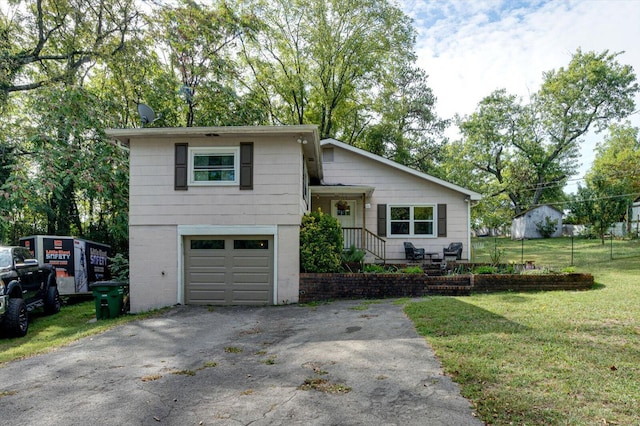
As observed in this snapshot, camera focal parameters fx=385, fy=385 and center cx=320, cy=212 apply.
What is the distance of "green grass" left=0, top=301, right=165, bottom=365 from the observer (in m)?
6.68

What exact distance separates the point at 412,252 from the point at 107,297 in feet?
32.0

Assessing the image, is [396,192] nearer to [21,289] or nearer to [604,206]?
[21,289]

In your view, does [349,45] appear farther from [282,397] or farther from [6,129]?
[282,397]

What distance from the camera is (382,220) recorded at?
14.8 meters

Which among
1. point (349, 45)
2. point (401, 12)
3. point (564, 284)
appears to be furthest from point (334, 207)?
point (401, 12)

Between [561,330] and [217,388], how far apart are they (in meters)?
4.89

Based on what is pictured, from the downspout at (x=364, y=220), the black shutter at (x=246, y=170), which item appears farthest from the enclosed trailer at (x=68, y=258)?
the downspout at (x=364, y=220)

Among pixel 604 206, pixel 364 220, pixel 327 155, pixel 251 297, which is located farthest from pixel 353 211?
pixel 604 206

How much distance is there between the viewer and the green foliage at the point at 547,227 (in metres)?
31.6

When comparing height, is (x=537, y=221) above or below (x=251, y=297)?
above

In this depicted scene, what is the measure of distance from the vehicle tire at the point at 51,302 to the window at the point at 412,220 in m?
10.9

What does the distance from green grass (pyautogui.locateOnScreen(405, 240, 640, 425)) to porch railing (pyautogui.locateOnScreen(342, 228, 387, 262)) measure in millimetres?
5536

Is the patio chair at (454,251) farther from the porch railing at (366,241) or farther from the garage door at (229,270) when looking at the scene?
the garage door at (229,270)

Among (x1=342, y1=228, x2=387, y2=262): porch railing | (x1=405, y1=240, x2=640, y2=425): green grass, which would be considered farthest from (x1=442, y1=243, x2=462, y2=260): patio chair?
(x1=405, y1=240, x2=640, y2=425): green grass
